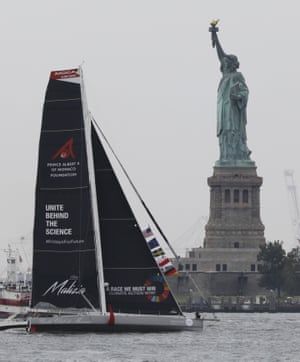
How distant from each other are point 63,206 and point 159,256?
5.79m

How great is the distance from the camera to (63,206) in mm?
92125

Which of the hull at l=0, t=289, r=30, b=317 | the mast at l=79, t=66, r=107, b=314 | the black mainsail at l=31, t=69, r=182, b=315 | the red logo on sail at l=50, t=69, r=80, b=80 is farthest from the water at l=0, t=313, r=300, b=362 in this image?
the hull at l=0, t=289, r=30, b=317

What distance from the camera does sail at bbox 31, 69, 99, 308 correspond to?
299 feet

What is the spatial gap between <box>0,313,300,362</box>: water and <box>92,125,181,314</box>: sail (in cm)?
173

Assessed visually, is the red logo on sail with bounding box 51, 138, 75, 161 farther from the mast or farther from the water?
the water

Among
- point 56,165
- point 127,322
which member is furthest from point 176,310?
point 56,165

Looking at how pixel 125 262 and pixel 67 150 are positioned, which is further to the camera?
pixel 67 150

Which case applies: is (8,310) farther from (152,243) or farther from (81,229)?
(152,243)

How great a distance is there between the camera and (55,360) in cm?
7844

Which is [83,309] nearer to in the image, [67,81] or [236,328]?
[67,81]

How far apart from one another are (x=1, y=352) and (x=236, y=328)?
39363mm

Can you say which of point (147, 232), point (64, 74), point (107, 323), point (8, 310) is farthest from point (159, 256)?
point (8, 310)

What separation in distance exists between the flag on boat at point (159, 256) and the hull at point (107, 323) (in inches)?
100

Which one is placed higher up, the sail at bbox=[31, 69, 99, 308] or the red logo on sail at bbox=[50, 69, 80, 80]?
the red logo on sail at bbox=[50, 69, 80, 80]
